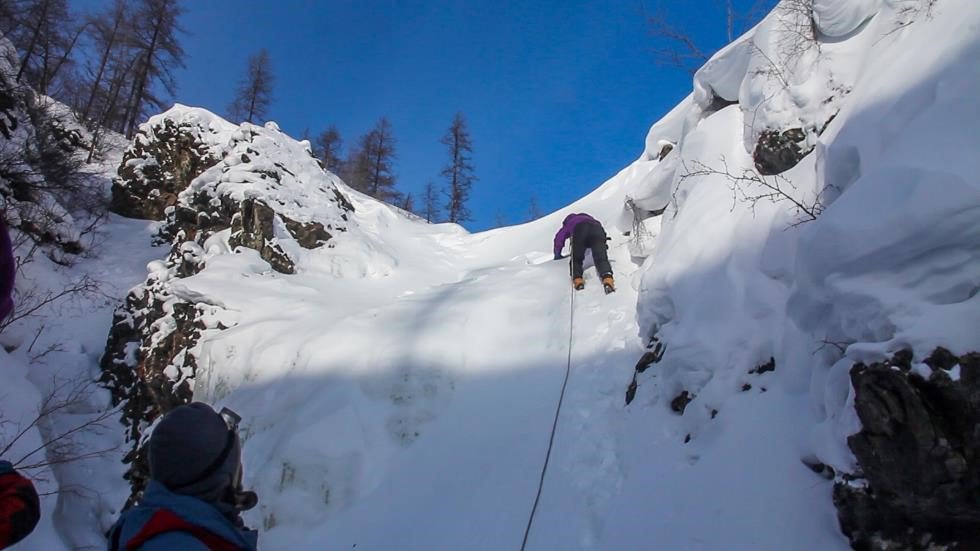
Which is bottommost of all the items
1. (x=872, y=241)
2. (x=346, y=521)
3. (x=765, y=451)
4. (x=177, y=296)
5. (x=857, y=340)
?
(x=346, y=521)

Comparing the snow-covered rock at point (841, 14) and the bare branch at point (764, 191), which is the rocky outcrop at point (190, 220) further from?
the snow-covered rock at point (841, 14)

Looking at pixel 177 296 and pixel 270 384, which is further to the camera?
pixel 177 296

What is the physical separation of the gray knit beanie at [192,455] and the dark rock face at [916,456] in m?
3.04

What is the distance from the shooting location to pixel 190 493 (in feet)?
5.21

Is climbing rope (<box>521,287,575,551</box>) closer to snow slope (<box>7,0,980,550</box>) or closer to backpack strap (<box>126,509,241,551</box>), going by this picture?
snow slope (<box>7,0,980,550</box>)

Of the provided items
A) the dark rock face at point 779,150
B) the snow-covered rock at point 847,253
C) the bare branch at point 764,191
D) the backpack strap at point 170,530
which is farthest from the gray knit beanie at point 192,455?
the dark rock face at point 779,150

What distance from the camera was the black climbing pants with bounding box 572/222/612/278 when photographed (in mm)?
8141

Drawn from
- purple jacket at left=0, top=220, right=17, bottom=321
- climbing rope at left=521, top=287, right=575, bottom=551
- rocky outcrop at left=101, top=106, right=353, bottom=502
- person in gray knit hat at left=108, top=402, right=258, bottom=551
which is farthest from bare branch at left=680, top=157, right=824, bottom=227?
rocky outcrop at left=101, top=106, right=353, bottom=502

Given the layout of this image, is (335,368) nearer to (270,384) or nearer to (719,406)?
(270,384)

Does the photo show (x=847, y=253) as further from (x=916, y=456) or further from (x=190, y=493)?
(x=190, y=493)

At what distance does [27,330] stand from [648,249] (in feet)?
38.4

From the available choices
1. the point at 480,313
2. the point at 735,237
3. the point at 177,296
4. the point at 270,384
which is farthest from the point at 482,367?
the point at 177,296

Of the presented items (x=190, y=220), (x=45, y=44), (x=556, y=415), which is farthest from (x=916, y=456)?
(x=45, y=44)

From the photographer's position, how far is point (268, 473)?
5.45 meters
